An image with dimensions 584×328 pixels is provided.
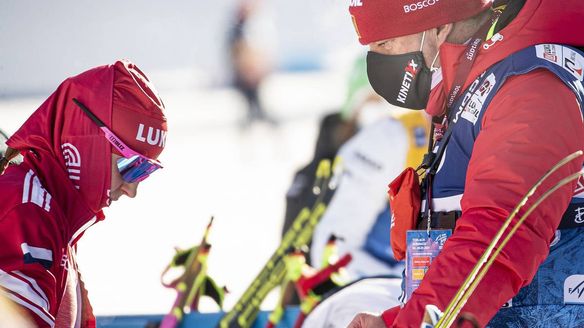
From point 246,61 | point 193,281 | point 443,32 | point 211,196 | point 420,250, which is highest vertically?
point 443,32

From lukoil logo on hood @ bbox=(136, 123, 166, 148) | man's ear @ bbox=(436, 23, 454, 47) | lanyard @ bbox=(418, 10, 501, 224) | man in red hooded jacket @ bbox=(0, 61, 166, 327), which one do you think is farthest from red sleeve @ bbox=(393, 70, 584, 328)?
lukoil logo on hood @ bbox=(136, 123, 166, 148)

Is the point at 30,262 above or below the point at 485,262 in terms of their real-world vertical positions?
below

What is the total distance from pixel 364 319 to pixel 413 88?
61cm

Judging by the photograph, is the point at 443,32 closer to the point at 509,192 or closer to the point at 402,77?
the point at 402,77

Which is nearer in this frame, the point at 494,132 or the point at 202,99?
the point at 494,132

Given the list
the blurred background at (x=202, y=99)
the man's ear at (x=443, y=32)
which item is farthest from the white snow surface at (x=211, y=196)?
the man's ear at (x=443, y=32)

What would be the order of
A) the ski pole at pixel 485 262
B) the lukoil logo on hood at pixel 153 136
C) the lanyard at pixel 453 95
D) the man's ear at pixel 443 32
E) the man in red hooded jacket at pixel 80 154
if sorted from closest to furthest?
the ski pole at pixel 485 262 → the lanyard at pixel 453 95 → the man's ear at pixel 443 32 → the man in red hooded jacket at pixel 80 154 → the lukoil logo on hood at pixel 153 136

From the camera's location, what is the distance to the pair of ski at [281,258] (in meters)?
4.21

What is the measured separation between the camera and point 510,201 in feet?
5.44

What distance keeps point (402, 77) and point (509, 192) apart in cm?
62

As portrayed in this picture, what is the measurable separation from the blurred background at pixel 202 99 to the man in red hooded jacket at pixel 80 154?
1538 millimetres

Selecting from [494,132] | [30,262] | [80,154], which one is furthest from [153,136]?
[494,132]

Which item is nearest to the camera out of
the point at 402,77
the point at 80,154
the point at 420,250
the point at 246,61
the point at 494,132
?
the point at 494,132

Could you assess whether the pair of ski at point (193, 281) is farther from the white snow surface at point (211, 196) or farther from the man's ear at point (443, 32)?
the man's ear at point (443, 32)
